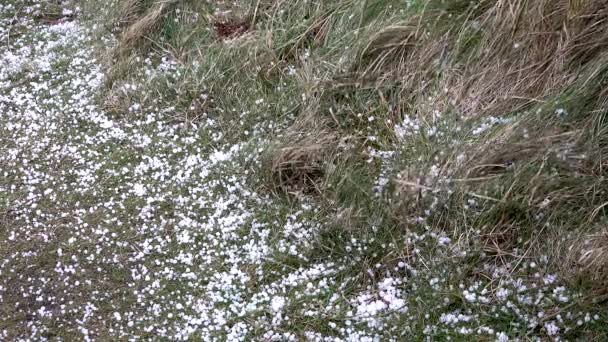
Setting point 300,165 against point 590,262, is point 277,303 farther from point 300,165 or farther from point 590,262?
point 590,262

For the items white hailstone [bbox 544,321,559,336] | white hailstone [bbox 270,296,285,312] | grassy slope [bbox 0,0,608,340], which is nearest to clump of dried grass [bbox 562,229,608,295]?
grassy slope [bbox 0,0,608,340]

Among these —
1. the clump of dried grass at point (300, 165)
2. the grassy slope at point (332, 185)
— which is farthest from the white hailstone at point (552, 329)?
the clump of dried grass at point (300, 165)

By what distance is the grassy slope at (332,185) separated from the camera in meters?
2.63

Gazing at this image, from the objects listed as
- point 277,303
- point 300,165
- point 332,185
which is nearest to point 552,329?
point 277,303

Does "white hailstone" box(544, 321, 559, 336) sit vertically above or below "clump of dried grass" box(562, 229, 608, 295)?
below

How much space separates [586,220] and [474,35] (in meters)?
1.19

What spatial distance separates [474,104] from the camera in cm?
318

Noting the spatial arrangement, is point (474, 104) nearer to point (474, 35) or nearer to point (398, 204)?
point (474, 35)

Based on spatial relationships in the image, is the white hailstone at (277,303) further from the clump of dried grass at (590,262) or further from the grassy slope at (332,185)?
the clump of dried grass at (590,262)

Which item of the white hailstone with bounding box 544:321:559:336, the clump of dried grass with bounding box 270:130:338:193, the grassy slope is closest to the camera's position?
the white hailstone with bounding box 544:321:559:336

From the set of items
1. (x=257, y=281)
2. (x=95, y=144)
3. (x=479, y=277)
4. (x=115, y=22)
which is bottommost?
(x=479, y=277)

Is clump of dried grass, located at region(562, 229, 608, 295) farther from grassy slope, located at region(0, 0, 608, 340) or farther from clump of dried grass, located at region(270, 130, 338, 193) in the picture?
clump of dried grass, located at region(270, 130, 338, 193)

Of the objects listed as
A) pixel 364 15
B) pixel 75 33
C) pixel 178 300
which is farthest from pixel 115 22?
pixel 178 300

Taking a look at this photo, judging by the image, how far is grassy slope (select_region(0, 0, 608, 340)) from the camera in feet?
8.64
